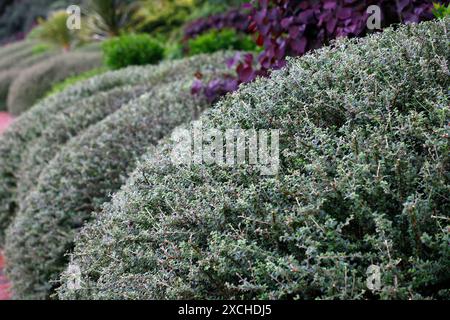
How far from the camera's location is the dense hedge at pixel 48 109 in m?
5.14

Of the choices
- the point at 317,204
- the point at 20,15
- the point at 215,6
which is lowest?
the point at 317,204

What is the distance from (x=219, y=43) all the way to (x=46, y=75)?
15.3ft

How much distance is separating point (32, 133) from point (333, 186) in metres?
4.25

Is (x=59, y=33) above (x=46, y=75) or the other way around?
above

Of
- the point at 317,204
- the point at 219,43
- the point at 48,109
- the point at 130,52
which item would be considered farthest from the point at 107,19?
the point at 317,204

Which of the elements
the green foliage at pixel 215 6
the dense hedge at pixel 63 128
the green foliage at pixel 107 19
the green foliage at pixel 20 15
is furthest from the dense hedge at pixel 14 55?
the dense hedge at pixel 63 128

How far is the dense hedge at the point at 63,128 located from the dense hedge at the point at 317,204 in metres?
2.47

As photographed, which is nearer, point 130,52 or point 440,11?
point 440,11

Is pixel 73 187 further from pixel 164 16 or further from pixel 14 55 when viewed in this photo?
pixel 14 55

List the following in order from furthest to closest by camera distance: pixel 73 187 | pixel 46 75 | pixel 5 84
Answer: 1. pixel 5 84
2. pixel 46 75
3. pixel 73 187

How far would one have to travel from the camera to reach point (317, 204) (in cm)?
166

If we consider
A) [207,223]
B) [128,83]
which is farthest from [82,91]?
[207,223]

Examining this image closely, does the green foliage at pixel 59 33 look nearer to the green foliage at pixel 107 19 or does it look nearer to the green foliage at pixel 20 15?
the green foliage at pixel 107 19

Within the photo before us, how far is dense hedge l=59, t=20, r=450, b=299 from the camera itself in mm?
1553
